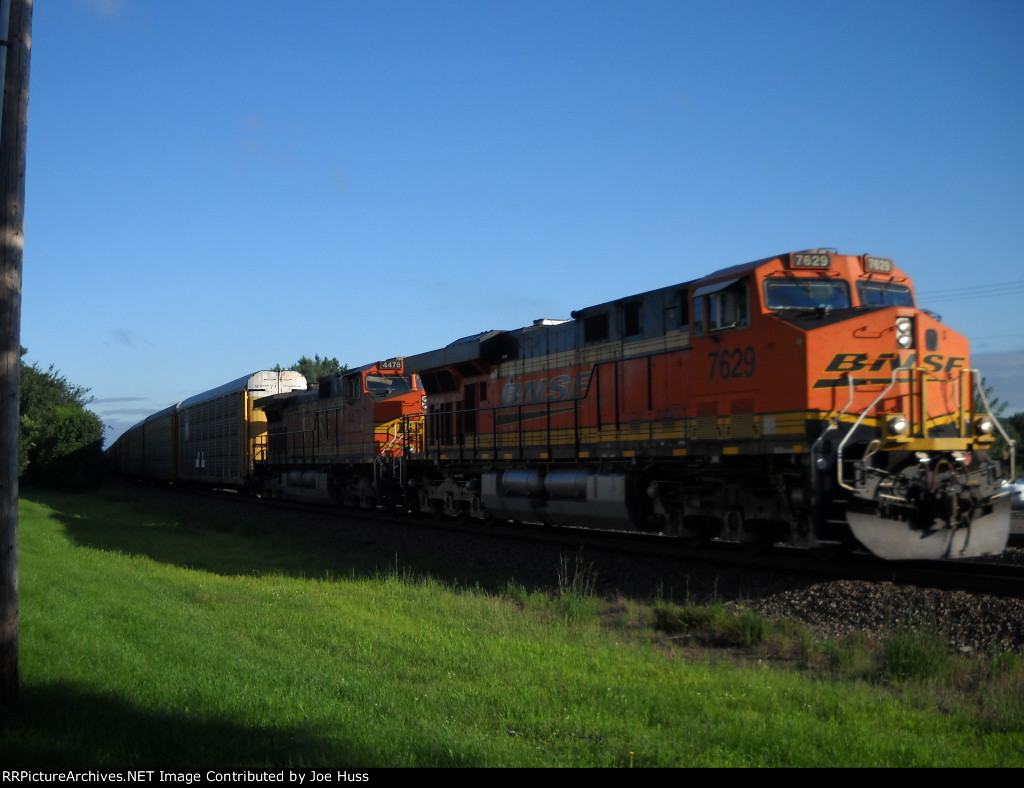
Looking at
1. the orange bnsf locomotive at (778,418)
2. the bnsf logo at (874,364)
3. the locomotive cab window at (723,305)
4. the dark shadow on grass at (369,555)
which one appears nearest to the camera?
the orange bnsf locomotive at (778,418)

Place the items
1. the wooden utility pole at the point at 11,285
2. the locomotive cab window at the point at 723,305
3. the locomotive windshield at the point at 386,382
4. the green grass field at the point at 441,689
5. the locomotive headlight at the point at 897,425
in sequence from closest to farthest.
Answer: the green grass field at the point at 441,689 < the wooden utility pole at the point at 11,285 < the locomotive headlight at the point at 897,425 < the locomotive cab window at the point at 723,305 < the locomotive windshield at the point at 386,382

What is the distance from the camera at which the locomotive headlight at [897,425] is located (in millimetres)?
10398

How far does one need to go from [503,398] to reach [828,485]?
8.89 m

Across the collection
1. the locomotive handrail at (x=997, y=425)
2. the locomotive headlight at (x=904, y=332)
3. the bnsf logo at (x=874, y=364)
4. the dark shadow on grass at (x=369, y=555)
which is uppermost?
the locomotive headlight at (x=904, y=332)

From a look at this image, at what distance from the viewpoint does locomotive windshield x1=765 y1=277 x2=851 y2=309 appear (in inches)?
453

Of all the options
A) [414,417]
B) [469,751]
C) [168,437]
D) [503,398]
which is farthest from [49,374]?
[469,751]

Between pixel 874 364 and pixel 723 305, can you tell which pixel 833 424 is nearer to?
pixel 874 364

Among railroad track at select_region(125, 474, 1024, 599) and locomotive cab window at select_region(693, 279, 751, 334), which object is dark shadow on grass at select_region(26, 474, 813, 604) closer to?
railroad track at select_region(125, 474, 1024, 599)

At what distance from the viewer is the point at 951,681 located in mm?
7051

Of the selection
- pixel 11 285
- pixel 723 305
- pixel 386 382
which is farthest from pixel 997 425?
pixel 386 382

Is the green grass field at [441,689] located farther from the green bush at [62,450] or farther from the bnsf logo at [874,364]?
the green bush at [62,450]

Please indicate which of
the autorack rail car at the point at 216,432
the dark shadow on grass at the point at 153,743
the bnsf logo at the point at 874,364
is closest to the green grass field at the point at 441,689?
the dark shadow on grass at the point at 153,743

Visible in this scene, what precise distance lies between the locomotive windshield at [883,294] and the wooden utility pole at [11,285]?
9840 millimetres

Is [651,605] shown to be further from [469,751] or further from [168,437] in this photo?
[168,437]
